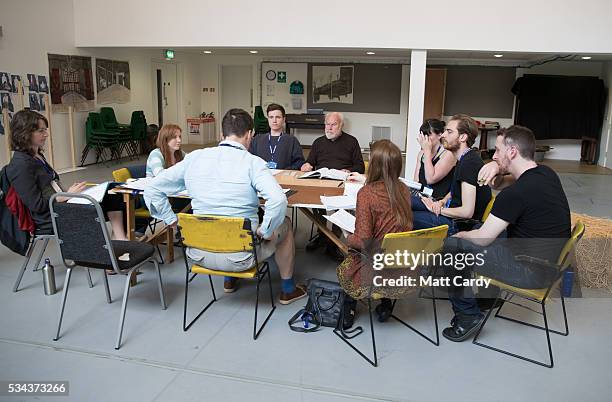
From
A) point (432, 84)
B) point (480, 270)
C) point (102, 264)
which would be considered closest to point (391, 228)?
point (480, 270)

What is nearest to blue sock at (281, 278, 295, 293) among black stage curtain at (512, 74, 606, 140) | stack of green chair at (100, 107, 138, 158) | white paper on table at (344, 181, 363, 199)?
white paper on table at (344, 181, 363, 199)

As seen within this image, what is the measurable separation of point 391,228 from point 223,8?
615cm

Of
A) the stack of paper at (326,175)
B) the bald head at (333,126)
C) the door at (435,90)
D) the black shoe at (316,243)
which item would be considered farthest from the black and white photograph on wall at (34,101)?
the door at (435,90)

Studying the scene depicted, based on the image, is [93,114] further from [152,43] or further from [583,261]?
[583,261]

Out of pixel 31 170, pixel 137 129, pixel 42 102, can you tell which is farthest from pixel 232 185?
pixel 137 129

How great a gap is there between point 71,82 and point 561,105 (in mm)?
10183

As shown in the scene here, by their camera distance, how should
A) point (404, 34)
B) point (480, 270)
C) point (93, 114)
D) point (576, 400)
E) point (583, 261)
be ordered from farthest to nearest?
1. point (93, 114)
2. point (404, 34)
3. point (583, 261)
4. point (480, 270)
5. point (576, 400)

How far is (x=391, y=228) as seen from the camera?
276cm

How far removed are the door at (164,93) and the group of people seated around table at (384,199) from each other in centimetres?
860

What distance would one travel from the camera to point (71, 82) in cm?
876

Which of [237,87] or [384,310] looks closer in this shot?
[384,310]

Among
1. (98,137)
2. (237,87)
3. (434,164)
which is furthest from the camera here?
(237,87)

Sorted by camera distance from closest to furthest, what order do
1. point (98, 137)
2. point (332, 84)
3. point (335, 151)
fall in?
point (335, 151) → point (98, 137) → point (332, 84)

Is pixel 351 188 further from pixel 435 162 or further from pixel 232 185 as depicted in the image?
pixel 232 185
